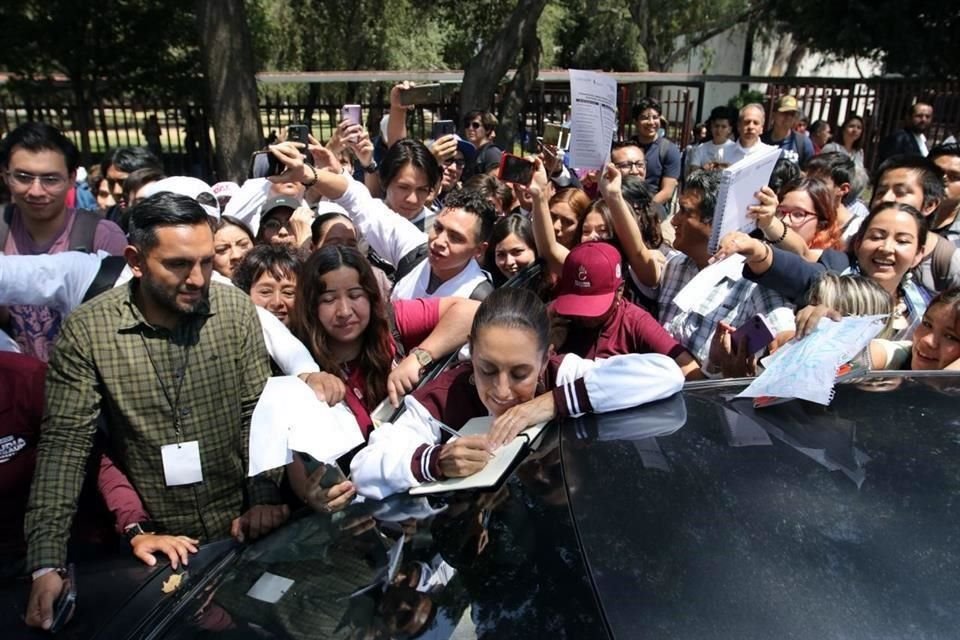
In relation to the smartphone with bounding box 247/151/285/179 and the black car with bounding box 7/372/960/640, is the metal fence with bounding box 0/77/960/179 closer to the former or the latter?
the smartphone with bounding box 247/151/285/179

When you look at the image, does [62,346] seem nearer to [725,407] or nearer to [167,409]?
[167,409]

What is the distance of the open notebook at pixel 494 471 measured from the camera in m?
1.64

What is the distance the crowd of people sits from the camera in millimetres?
1932

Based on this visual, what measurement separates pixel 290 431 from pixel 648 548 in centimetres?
83

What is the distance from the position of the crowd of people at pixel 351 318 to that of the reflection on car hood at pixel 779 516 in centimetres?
24

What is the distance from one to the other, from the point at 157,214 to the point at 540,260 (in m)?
1.63

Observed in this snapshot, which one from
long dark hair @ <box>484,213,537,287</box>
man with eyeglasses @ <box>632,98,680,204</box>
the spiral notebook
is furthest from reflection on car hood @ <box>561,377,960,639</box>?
man with eyeglasses @ <box>632,98,680,204</box>

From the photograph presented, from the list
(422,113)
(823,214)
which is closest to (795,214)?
(823,214)

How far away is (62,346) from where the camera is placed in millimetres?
1946

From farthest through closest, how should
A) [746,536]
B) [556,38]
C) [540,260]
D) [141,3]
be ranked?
[556,38] < [141,3] < [540,260] < [746,536]

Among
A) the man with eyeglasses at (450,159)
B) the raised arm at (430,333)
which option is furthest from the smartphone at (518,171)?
the raised arm at (430,333)

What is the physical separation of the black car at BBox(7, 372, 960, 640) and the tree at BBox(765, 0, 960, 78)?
17.9m

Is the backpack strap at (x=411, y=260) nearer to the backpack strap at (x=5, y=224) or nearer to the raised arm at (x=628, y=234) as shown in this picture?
the raised arm at (x=628, y=234)

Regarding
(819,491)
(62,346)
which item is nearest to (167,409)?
(62,346)
